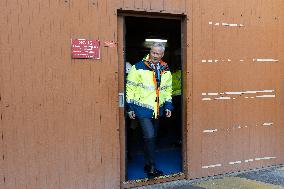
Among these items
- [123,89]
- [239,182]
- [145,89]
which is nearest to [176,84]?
[145,89]

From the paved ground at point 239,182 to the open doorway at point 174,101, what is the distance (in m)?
0.40

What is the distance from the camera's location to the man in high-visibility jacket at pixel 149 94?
5.55 m

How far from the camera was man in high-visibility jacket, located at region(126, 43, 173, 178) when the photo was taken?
219 inches

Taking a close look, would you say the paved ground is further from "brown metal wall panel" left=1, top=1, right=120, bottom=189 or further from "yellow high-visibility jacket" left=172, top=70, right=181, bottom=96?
"yellow high-visibility jacket" left=172, top=70, right=181, bottom=96

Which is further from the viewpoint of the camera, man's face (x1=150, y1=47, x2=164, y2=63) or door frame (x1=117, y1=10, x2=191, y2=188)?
man's face (x1=150, y1=47, x2=164, y2=63)

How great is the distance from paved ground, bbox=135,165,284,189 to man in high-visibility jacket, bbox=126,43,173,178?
358 mm

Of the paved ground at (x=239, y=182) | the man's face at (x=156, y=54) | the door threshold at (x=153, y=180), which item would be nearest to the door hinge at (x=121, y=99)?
the man's face at (x=156, y=54)

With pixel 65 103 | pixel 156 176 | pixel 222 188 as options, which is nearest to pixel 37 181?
pixel 65 103

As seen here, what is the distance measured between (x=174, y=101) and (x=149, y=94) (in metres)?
2.31

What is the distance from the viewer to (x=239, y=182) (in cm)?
576

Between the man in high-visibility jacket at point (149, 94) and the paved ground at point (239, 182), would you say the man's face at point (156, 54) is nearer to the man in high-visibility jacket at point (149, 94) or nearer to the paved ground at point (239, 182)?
the man in high-visibility jacket at point (149, 94)

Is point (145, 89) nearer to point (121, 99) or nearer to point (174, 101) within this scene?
point (121, 99)

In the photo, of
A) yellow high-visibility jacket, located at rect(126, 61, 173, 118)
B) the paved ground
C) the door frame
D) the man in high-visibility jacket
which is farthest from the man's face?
the paved ground

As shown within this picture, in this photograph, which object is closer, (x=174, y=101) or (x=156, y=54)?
(x=156, y=54)
